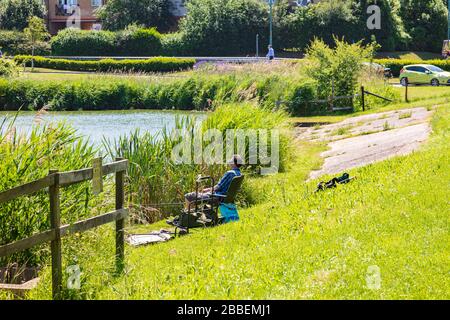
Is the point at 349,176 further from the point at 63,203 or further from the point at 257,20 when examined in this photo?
the point at 257,20

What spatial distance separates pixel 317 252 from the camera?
1017 cm

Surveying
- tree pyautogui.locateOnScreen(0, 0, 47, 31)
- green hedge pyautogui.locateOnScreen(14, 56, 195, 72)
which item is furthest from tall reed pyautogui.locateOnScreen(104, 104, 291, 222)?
tree pyautogui.locateOnScreen(0, 0, 47, 31)

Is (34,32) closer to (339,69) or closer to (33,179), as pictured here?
(339,69)

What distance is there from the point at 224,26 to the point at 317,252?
218 ft

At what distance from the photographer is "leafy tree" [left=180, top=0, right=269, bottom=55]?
7519 centimetres

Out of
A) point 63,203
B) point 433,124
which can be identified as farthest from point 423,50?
point 63,203

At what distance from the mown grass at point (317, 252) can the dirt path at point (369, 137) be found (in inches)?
212

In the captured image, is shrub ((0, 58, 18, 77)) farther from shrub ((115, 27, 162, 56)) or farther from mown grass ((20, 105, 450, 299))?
mown grass ((20, 105, 450, 299))

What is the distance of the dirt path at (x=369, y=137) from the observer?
20703 mm

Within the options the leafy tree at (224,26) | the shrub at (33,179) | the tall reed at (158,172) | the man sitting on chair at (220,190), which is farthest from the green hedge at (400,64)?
the shrub at (33,179)

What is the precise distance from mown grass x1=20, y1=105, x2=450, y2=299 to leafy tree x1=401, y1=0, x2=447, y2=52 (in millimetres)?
64033

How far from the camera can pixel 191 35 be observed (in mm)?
75500
